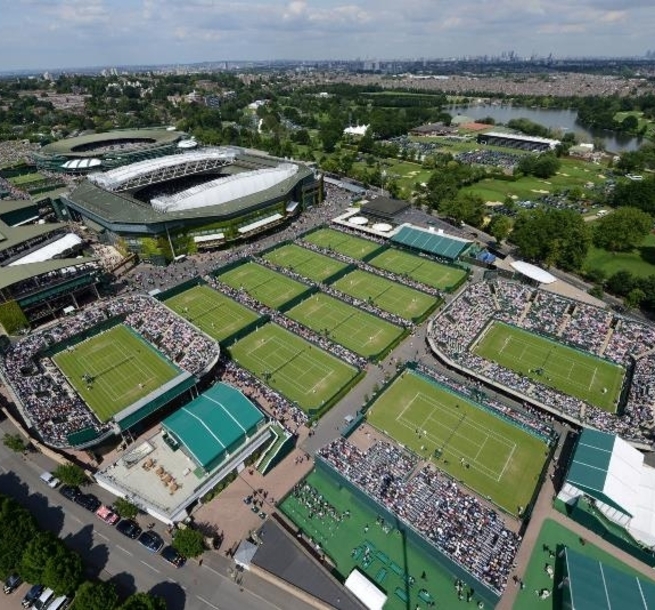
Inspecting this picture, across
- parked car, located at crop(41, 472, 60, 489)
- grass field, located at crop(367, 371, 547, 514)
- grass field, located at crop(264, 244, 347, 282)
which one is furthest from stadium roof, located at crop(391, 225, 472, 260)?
parked car, located at crop(41, 472, 60, 489)

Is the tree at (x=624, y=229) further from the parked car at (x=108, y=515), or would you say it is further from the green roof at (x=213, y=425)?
the parked car at (x=108, y=515)

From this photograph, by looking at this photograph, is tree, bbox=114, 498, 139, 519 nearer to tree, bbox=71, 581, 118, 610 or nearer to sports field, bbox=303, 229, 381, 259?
tree, bbox=71, 581, 118, 610

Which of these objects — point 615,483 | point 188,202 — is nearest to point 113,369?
point 188,202

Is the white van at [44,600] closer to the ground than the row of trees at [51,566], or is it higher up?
closer to the ground

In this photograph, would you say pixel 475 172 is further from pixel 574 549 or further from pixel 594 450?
pixel 574 549

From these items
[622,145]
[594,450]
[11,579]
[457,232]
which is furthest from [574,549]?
[622,145]

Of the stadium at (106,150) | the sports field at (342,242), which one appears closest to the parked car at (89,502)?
the sports field at (342,242)

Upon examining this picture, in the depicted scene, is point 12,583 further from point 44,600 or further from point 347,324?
point 347,324
